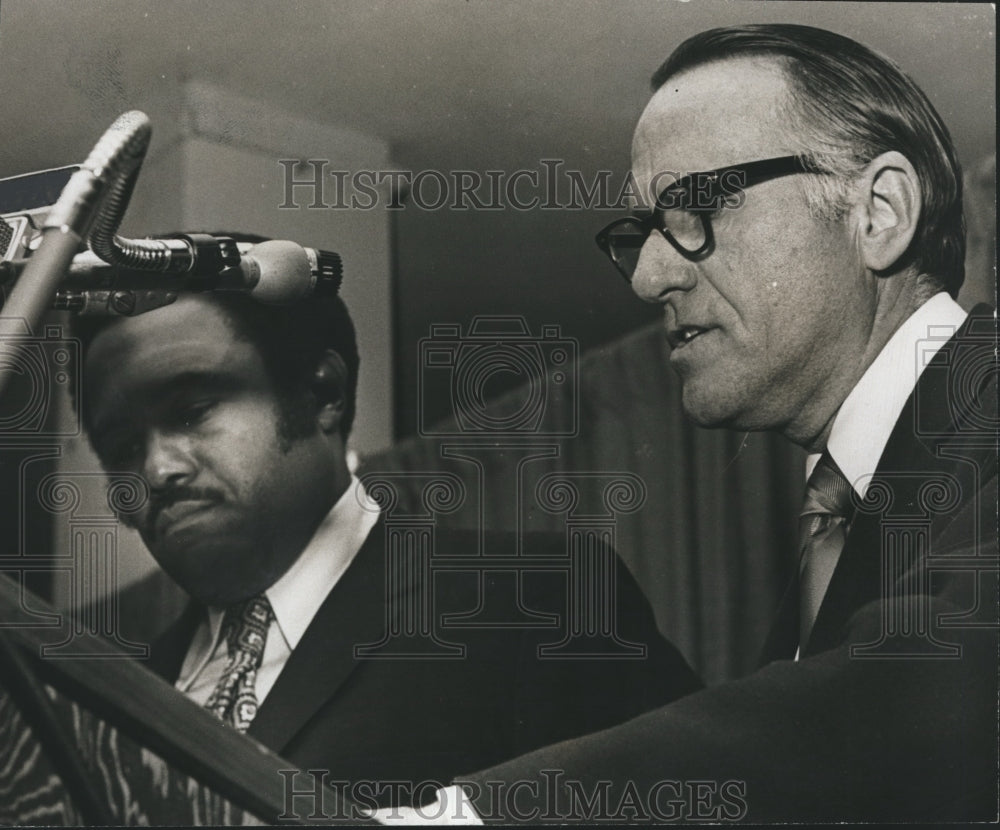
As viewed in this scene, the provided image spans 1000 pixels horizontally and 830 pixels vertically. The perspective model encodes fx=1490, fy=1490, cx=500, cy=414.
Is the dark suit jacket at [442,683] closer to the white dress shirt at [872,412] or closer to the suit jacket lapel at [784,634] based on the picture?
the suit jacket lapel at [784,634]

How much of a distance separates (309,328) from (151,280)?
1.47 ft

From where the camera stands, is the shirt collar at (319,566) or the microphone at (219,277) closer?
the microphone at (219,277)

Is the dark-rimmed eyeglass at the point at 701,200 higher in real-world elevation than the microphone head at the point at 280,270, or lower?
higher

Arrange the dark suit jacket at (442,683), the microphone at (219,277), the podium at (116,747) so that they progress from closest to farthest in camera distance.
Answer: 1. the podium at (116,747)
2. the microphone at (219,277)
3. the dark suit jacket at (442,683)

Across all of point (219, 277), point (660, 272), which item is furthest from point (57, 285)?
point (660, 272)

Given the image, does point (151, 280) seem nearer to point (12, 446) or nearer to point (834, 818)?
point (12, 446)

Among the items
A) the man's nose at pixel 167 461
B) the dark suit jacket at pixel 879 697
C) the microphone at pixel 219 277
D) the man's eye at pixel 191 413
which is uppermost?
the microphone at pixel 219 277

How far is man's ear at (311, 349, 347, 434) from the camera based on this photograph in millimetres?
3902

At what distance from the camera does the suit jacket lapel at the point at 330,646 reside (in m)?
3.75

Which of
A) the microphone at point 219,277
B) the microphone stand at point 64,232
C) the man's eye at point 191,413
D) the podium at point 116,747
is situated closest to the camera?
the microphone stand at point 64,232

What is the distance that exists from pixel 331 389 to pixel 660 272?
92 centimetres

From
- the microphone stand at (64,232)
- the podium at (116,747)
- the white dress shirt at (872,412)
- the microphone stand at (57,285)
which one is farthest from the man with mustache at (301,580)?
the microphone stand at (64,232)

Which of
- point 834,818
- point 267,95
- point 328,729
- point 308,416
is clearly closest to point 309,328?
point 308,416

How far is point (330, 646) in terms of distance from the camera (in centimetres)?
380
